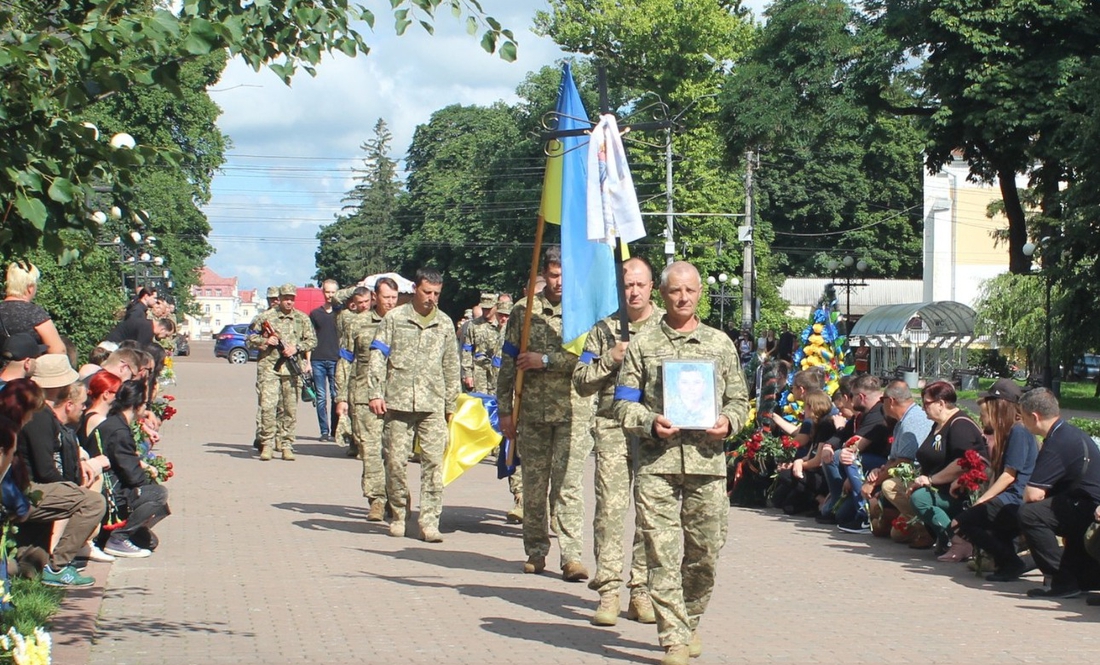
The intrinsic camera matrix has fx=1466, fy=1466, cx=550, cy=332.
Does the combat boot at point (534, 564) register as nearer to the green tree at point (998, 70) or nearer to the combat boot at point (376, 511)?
the combat boot at point (376, 511)

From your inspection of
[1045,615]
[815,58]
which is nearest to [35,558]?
[1045,615]

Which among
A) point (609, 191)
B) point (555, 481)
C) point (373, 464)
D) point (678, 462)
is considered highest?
point (609, 191)

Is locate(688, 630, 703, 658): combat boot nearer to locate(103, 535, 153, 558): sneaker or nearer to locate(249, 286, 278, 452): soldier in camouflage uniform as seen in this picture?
locate(103, 535, 153, 558): sneaker

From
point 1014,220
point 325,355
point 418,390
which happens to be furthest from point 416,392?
point 1014,220

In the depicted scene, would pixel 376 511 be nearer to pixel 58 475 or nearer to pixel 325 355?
pixel 58 475

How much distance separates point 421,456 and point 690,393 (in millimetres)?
4944

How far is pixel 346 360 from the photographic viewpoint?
18125 mm

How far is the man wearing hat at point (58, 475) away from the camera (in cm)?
855

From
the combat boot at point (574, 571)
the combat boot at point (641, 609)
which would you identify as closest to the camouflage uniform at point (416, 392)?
the combat boot at point (574, 571)

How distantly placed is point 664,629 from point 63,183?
3.38 metres

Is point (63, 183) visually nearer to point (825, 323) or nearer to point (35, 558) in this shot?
point (35, 558)

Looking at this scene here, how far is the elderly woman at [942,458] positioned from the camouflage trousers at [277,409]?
9.11 meters

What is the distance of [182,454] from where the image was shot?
61.5ft

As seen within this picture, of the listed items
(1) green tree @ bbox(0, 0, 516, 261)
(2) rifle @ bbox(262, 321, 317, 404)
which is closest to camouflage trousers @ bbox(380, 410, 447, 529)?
(1) green tree @ bbox(0, 0, 516, 261)
